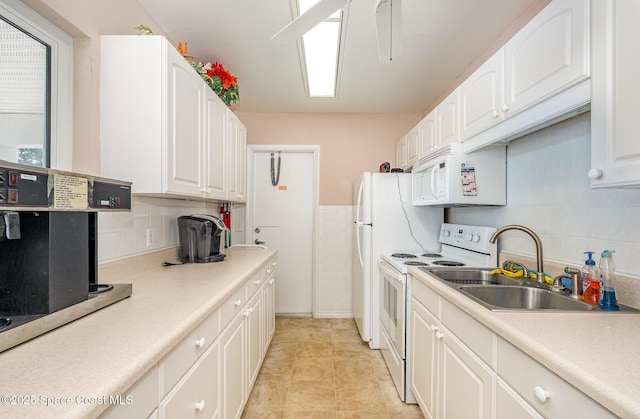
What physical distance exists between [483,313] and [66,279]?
1.42 meters

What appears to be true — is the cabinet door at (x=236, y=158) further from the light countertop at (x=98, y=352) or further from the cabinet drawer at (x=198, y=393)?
the cabinet drawer at (x=198, y=393)

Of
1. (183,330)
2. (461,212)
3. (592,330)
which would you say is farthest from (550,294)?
(183,330)

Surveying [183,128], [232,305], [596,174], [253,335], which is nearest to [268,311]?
[253,335]

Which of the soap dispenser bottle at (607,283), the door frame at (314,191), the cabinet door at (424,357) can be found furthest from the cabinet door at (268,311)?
the soap dispenser bottle at (607,283)

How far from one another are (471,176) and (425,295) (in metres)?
0.84

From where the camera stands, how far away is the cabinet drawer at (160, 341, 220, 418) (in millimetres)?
981

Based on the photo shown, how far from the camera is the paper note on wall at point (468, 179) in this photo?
6.67 ft

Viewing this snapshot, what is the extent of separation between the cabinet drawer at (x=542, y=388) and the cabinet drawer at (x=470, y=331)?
64 mm

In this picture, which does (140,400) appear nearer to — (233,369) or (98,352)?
(98,352)

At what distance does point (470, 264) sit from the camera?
7.47 ft

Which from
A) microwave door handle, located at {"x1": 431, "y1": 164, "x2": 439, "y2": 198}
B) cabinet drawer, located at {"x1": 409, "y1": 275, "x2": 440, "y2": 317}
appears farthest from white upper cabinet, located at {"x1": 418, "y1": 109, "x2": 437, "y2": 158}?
cabinet drawer, located at {"x1": 409, "y1": 275, "x2": 440, "y2": 317}

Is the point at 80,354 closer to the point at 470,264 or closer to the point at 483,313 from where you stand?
the point at 483,313

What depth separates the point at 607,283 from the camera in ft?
3.93

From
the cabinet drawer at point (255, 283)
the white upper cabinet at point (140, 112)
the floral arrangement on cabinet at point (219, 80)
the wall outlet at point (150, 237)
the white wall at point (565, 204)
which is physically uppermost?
the floral arrangement on cabinet at point (219, 80)
